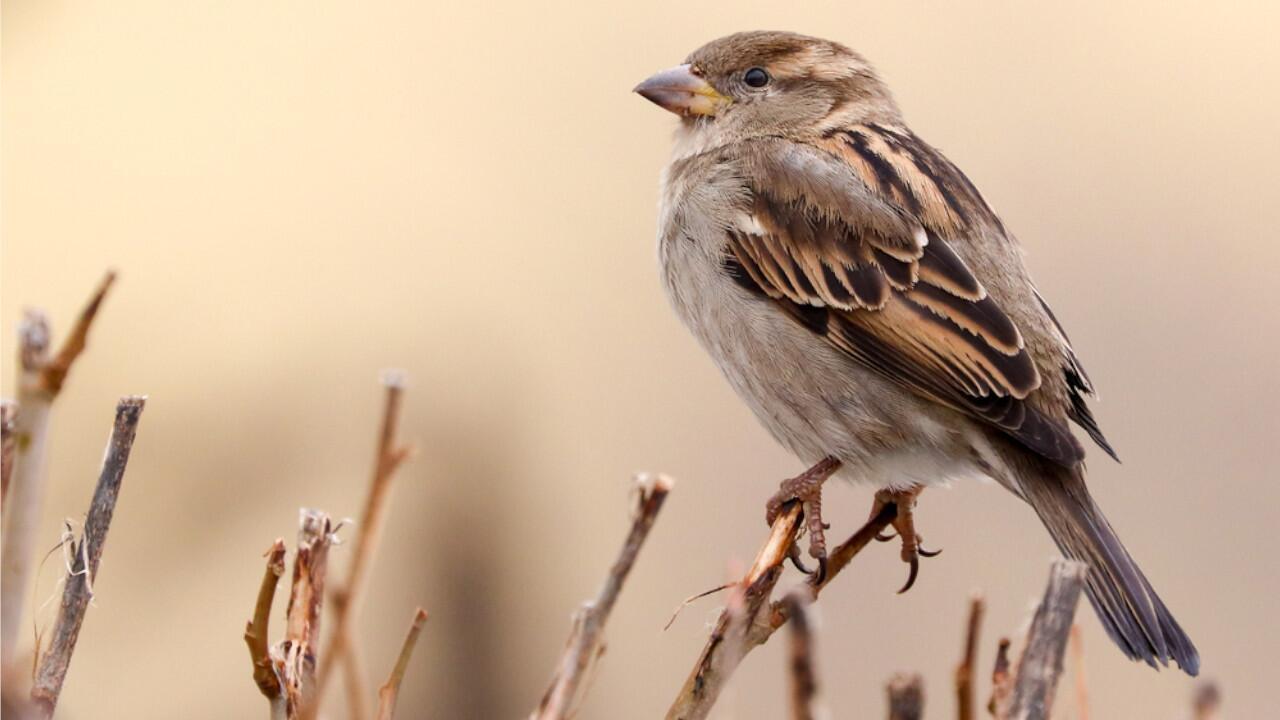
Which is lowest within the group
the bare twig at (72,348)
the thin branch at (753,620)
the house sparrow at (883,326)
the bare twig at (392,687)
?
the bare twig at (392,687)

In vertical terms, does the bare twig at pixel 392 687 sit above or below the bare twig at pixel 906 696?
below

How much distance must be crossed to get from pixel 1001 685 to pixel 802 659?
555 millimetres

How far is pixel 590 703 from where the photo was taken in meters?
4.37

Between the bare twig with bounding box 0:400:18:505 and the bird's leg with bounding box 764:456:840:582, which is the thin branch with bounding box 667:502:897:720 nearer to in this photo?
the bird's leg with bounding box 764:456:840:582

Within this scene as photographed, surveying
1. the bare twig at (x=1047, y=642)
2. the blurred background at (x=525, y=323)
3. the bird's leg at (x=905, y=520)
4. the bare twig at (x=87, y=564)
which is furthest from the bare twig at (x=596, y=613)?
the blurred background at (x=525, y=323)

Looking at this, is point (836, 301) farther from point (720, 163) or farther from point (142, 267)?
point (142, 267)

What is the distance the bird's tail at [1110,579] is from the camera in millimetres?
2680

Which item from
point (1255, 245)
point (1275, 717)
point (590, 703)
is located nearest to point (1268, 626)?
point (1275, 717)

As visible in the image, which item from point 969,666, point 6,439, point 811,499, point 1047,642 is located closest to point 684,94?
point 811,499

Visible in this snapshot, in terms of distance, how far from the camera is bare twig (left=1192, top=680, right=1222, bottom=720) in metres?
1.09

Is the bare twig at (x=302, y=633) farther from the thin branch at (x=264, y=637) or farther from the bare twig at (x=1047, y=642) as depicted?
the bare twig at (x=1047, y=642)

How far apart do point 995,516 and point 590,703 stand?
4.93 feet

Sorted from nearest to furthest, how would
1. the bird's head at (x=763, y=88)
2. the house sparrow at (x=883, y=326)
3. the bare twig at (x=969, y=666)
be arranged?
the bare twig at (x=969, y=666), the house sparrow at (x=883, y=326), the bird's head at (x=763, y=88)

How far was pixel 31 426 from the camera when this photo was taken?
42.1 inches
